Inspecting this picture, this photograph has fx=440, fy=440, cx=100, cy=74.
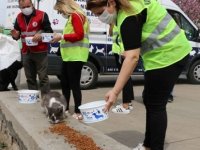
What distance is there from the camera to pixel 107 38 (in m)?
10.1

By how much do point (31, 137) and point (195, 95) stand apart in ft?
18.8

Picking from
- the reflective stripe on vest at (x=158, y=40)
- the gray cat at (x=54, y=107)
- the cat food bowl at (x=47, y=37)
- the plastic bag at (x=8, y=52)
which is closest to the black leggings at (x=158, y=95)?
the reflective stripe on vest at (x=158, y=40)

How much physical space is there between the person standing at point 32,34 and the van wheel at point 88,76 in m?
2.83

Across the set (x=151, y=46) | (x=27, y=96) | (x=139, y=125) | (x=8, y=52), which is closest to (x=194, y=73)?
(x=8, y=52)

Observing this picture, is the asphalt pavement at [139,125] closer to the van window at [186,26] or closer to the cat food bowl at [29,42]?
the cat food bowl at [29,42]

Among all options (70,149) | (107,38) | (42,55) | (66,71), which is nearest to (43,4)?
(107,38)

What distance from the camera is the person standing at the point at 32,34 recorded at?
22.7ft

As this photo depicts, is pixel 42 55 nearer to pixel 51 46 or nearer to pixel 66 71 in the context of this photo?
pixel 66 71

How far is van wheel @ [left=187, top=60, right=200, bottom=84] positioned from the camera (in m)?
11.3

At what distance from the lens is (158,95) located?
3902mm

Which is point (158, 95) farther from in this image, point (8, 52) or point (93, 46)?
point (93, 46)

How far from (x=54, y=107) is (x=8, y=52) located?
3088 mm

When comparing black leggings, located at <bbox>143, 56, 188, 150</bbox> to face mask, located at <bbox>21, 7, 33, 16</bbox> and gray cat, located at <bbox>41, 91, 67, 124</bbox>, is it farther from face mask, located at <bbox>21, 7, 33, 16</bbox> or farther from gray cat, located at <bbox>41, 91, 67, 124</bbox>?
face mask, located at <bbox>21, 7, 33, 16</bbox>

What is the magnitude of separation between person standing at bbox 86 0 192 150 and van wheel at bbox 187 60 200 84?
24.3 ft
